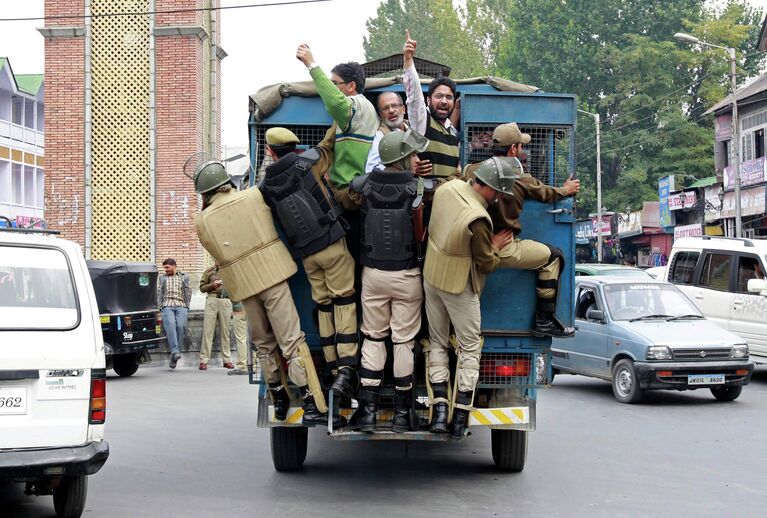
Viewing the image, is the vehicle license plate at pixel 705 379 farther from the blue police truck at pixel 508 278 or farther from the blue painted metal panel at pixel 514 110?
the blue painted metal panel at pixel 514 110

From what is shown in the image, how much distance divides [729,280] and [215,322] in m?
8.86

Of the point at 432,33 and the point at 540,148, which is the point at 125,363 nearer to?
the point at 540,148

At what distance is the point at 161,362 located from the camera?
1981cm

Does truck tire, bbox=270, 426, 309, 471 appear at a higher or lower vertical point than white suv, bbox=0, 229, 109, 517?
lower

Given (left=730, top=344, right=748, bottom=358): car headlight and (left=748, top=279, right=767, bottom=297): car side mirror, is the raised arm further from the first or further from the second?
(left=748, top=279, right=767, bottom=297): car side mirror

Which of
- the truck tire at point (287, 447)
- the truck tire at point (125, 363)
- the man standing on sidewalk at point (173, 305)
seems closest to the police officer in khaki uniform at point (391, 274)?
the truck tire at point (287, 447)

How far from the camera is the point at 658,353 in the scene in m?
13.4

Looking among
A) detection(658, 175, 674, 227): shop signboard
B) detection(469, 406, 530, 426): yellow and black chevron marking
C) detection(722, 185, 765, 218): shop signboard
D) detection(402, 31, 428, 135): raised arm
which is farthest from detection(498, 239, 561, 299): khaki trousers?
detection(658, 175, 674, 227): shop signboard

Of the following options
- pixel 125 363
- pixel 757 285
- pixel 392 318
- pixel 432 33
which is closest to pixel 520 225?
pixel 392 318

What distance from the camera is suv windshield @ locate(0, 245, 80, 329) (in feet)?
21.9

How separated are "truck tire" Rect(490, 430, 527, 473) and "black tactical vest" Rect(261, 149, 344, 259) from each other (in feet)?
7.88

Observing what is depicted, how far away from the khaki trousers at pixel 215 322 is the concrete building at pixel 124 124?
5321 mm

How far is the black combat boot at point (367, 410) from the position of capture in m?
7.77

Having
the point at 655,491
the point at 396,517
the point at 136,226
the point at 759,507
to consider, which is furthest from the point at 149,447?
the point at 136,226
